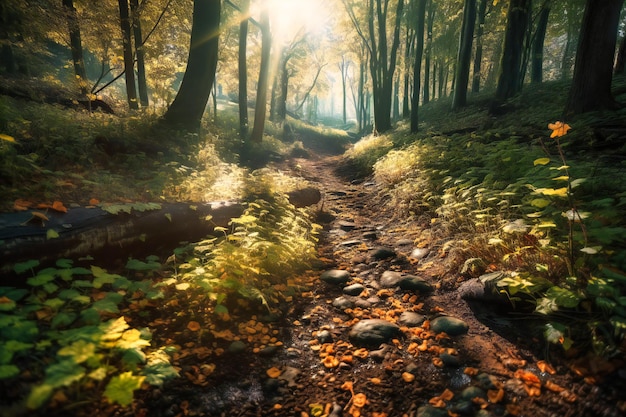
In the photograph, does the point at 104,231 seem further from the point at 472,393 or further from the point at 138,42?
the point at 138,42

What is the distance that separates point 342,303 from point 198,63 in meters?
8.93

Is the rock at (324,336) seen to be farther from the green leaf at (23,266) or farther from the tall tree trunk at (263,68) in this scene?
the tall tree trunk at (263,68)

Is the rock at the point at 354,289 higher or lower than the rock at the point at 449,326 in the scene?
lower

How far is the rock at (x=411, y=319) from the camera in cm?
324

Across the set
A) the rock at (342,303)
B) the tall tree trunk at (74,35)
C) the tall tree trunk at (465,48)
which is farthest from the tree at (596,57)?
the tall tree trunk at (74,35)

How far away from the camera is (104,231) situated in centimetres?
360

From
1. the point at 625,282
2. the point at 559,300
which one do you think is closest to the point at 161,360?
the point at 559,300

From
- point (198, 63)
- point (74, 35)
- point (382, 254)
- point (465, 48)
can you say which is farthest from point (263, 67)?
point (382, 254)

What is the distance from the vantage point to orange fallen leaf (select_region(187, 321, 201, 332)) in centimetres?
296

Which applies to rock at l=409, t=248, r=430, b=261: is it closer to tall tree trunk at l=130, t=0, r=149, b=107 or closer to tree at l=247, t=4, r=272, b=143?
tree at l=247, t=4, r=272, b=143

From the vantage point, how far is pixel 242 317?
3.37 metres

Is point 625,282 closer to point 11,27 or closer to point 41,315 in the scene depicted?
point 41,315

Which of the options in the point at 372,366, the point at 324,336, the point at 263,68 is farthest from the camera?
the point at 263,68

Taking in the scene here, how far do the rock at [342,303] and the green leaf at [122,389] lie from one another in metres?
2.30
